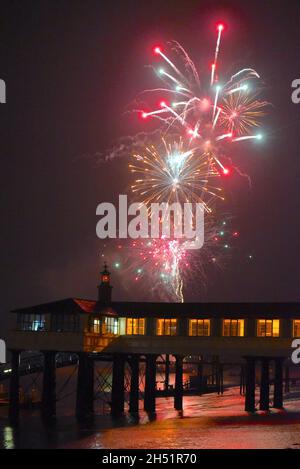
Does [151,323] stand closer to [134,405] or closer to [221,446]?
[134,405]

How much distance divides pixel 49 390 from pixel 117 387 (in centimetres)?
546

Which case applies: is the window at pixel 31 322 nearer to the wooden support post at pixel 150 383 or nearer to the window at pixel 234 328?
the wooden support post at pixel 150 383

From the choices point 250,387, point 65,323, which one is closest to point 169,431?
point 250,387

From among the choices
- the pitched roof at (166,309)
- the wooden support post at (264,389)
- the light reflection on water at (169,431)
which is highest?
the pitched roof at (166,309)

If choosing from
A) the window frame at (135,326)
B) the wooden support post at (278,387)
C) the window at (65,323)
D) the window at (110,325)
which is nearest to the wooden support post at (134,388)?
the window frame at (135,326)

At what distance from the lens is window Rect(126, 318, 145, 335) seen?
6950cm

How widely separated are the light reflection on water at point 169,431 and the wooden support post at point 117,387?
1.31 m

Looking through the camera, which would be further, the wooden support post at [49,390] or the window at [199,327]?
the window at [199,327]

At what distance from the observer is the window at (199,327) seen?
67375mm

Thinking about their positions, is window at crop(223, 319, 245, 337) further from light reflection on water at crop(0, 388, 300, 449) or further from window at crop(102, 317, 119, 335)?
window at crop(102, 317, 119, 335)

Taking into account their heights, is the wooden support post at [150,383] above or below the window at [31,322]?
below

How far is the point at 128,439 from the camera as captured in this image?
5297cm
